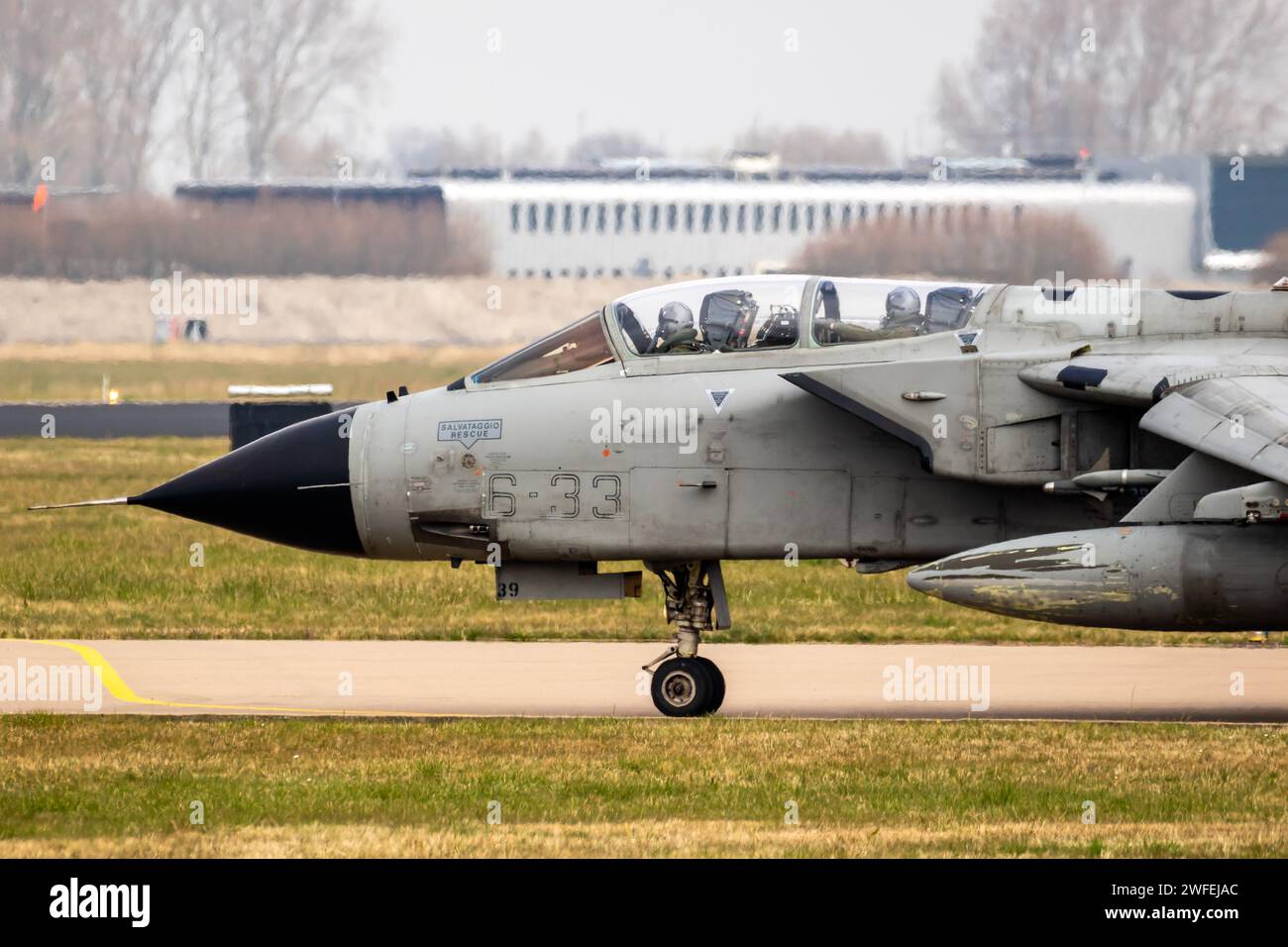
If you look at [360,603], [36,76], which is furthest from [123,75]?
[360,603]

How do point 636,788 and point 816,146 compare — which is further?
point 816,146

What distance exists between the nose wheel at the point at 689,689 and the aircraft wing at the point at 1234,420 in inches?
136

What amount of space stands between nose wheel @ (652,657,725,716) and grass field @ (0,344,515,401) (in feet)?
105

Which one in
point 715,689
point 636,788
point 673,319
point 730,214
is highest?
point 730,214

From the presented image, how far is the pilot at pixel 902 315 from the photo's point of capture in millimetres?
13461

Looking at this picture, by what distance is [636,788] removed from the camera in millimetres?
11016

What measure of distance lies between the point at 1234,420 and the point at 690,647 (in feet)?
13.4

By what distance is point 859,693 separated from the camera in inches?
593

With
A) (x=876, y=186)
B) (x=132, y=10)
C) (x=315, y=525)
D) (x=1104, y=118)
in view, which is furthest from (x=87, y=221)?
(x=1104, y=118)

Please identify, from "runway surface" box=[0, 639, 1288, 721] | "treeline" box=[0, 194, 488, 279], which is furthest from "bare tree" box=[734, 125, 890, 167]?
"runway surface" box=[0, 639, 1288, 721]

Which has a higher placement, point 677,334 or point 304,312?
point 304,312

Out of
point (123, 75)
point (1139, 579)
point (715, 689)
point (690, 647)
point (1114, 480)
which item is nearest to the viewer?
point (1139, 579)

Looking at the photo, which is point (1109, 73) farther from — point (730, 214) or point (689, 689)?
point (689, 689)

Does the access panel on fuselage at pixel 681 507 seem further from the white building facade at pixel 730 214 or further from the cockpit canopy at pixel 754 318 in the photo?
the white building facade at pixel 730 214
